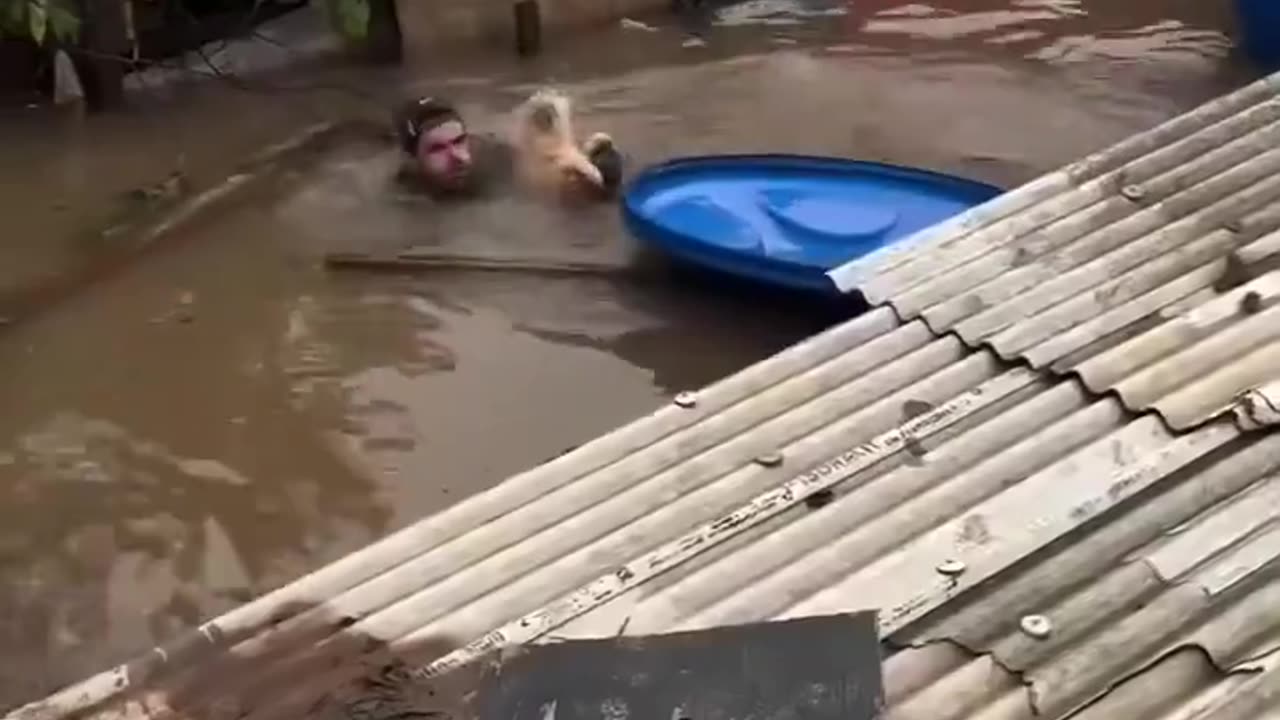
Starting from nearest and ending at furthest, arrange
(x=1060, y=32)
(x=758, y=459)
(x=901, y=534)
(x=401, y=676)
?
(x=401, y=676), (x=901, y=534), (x=758, y=459), (x=1060, y=32)

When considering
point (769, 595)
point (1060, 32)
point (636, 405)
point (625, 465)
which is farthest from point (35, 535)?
point (1060, 32)

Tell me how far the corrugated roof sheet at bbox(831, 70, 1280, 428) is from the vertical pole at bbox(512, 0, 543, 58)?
115 inches

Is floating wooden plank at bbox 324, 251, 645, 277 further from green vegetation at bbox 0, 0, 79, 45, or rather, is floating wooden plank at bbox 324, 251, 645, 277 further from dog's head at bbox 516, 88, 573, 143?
green vegetation at bbox 0, 0, 79, 45

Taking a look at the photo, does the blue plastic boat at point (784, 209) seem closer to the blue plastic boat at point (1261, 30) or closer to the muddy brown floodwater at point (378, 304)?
the muddy brown floodwater at point (378, 304)

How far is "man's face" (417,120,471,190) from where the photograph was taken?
14.1 feet

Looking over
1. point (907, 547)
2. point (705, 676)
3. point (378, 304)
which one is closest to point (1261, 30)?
point (378, 304)

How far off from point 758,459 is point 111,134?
334 centimetres

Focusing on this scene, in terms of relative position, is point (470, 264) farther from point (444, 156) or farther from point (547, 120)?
point (547, 120)

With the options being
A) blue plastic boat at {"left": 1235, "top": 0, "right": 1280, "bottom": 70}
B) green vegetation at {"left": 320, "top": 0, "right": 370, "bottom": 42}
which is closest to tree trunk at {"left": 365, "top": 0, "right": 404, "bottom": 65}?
green vegetation at {"left": 320, "top": 0, "right": 370, "bottom": 42}

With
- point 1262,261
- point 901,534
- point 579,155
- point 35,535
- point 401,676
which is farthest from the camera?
point 579,155

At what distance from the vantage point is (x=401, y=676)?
5.73ft

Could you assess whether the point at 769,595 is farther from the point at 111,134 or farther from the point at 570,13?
the point at 570,13

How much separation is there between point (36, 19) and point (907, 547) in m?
3.03

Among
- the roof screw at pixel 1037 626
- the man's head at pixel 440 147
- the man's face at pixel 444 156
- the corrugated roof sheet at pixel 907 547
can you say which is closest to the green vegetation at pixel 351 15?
the man's head at pixel 440 147
